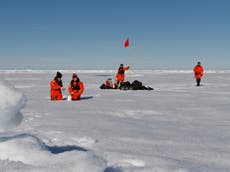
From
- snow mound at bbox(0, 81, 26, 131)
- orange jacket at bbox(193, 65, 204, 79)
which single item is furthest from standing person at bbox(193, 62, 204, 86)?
snow mound at bbox(0, 81, 26, 131)

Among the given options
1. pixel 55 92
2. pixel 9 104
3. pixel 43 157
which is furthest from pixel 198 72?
pixel 9 104

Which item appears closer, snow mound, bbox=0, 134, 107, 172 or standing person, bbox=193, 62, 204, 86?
snow mound, bbox=0, 134, 107, 172

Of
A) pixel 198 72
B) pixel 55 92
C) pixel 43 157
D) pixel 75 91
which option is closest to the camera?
pixel 43 157

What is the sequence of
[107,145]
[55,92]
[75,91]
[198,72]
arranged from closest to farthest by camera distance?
[107,145] < [55,92] < [75,91] < [198,72]

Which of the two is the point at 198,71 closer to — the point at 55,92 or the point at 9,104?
the point at 55,92

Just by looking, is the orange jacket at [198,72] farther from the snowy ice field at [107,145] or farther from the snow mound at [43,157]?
the snow mound at [43,157]

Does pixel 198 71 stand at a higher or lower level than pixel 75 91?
higher

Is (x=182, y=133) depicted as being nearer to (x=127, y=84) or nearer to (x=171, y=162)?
(x=171, y=162)

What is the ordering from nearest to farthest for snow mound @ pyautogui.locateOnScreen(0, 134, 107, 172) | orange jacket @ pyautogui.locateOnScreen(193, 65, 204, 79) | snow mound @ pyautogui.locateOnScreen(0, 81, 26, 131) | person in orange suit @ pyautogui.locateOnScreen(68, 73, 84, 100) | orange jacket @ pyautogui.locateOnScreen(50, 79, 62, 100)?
1. snow mound @ pyautogui.locateOnScreen(0, 81, 26, 131)
2. snow mound @ pyautogui.locateOnScreen(0, 134, 107, 172)
3. orange jacket @ pyautogui.locateOnScreen(50, 79, 62, 100)
4. person in orange suit @ pyautogui.locateOnScreen(68, 73, 84, 100)
5. orange jacket @ pyautogui.locateOnScreen(193, 65, 204, 79)

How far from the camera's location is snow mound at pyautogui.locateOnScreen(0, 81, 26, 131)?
219 centimetres

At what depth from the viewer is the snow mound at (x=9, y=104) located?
2.19 meters

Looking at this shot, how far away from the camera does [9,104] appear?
221 cm

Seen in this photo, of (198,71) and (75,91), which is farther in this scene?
(198,71)

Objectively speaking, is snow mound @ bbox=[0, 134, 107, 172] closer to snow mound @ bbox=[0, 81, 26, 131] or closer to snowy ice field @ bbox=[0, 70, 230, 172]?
snowy ice field @ bbox=[0, 70, 230, 172]
